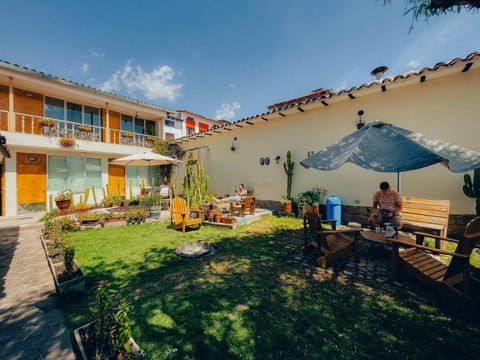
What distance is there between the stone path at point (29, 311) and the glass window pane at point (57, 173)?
6830 mm

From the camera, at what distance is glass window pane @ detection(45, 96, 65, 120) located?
Answer: 36.3 ft

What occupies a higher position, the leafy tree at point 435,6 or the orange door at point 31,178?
the leafy tree at point 435,6

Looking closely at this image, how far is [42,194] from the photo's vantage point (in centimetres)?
1023

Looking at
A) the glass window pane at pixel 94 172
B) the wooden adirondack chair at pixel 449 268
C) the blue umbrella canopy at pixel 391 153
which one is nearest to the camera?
the wooden adirondack chair at pixel 449 268

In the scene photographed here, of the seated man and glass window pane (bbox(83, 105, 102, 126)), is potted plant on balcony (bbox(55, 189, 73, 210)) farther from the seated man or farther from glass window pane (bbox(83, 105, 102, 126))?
the seated man

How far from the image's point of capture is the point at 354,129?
7324 mm

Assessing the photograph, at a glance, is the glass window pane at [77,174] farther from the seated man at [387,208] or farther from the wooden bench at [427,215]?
the wooden bench at [427,215]

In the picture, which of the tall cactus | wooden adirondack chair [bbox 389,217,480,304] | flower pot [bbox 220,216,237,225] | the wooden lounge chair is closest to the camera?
wooden adirondack chair [bbox 389,217,480,304]

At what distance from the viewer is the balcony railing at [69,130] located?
9945 millimetres

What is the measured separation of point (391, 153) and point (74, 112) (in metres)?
15.7

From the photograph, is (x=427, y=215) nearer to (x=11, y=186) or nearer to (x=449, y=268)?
(x=449, y=268)

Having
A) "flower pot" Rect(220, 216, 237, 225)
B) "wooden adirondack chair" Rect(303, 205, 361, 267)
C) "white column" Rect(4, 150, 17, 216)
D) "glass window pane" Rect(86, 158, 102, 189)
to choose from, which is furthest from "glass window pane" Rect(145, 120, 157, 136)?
"wooden adirondack chair" Rect(303, 205, 361, 267)

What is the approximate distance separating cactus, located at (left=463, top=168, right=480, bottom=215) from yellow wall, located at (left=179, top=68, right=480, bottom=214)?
1.29ft

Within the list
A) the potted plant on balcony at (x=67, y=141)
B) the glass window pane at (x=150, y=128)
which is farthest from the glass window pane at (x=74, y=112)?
the glass window pane at (x=150, y=128)
